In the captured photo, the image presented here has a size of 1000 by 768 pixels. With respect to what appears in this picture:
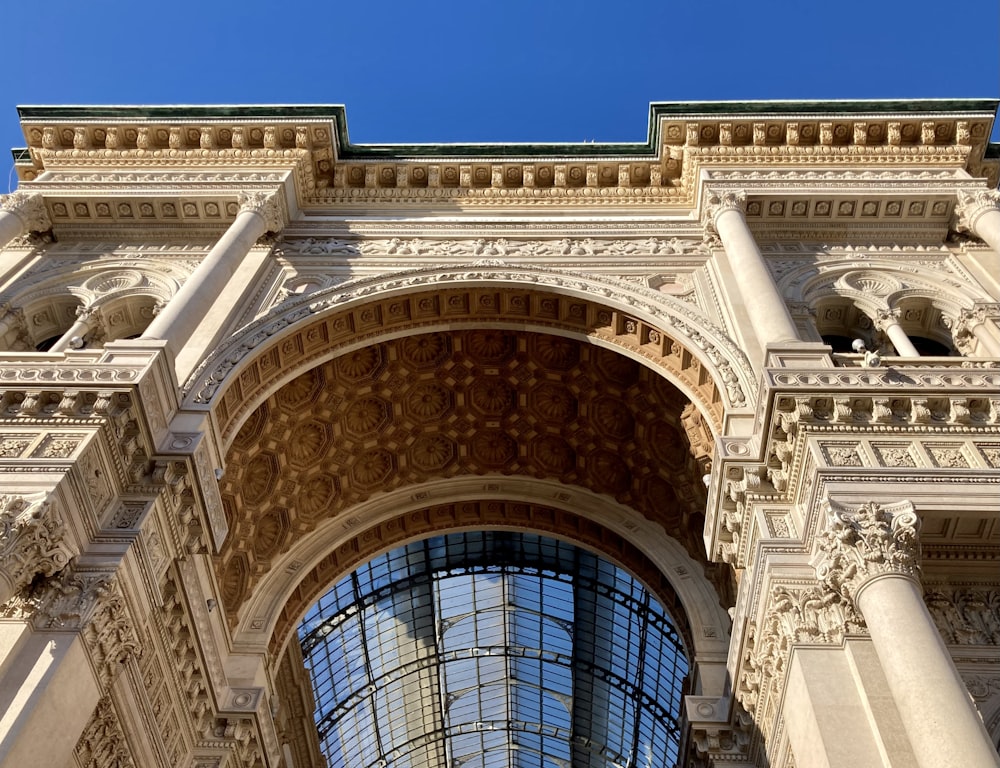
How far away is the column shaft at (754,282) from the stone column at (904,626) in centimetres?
385

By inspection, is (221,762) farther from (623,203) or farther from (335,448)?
(623,203)

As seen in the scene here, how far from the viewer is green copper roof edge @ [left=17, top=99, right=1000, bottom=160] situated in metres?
19.0

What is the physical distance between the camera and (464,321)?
56.7ft

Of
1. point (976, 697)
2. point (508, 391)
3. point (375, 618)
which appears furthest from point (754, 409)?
point (375, 618)

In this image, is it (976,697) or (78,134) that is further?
(78,134)

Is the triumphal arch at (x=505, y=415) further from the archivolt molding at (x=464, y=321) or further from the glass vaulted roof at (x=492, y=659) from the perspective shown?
the glass vaulted roof at (x=492, y=659)

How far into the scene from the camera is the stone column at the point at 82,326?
1592cm

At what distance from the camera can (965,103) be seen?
741 inches

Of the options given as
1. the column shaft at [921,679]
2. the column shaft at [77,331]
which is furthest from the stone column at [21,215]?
the column shaft at [921,679]

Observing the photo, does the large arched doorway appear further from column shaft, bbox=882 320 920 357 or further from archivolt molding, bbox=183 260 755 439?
column shaft, bbox=882 320 920 357

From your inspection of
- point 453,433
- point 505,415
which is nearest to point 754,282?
point 505,415

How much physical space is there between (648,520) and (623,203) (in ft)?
22.5

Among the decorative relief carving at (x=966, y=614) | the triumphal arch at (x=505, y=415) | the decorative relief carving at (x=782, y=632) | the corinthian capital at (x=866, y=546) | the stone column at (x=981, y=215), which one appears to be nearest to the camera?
the corinthian capital at (x=866, y=546)

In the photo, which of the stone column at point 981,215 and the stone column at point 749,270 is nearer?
the stone column at point 749,270
